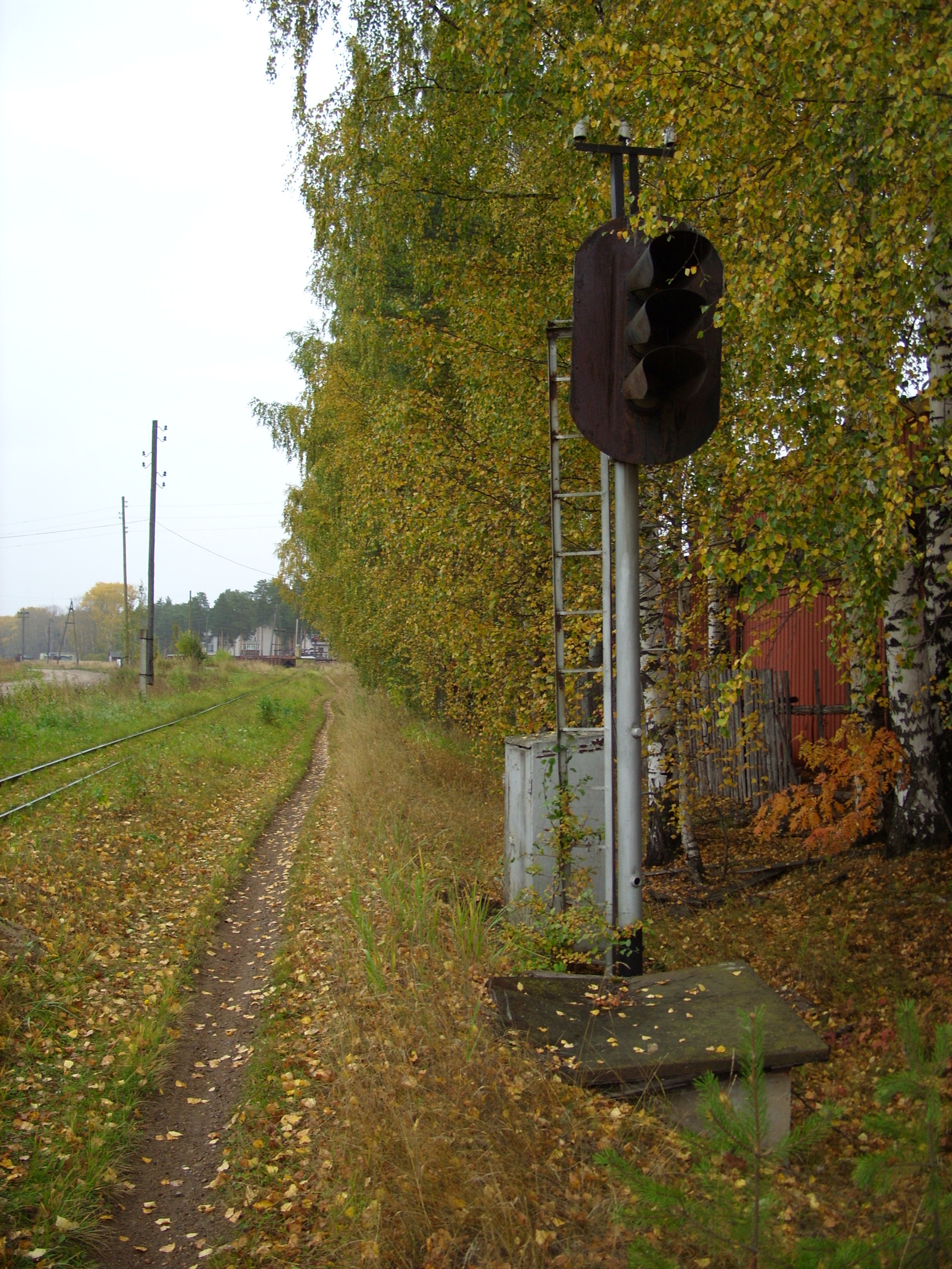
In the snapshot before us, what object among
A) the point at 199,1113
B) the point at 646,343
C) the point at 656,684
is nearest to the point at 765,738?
the point at 656,684

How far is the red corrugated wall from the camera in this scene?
14.2 m

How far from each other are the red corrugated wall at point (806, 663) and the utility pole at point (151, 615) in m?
20.3

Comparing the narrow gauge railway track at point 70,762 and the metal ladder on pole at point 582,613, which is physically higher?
the metal ladder on pole at point 582,613

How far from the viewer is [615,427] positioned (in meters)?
4.96

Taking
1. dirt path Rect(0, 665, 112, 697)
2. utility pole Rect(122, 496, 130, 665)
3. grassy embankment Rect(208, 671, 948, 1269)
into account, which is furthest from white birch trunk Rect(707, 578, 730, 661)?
utility pole Rect(122, 496, 130, 665)

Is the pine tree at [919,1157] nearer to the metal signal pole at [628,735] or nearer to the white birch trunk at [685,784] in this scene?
the metal signal pole at [628,735]

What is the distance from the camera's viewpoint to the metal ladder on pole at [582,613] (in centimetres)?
496

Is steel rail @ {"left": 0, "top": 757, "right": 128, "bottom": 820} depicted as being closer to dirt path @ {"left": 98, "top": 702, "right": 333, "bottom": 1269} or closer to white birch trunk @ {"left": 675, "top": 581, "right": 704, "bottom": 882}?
dirt path @ {"left": 98, "top": 702, "right": 333, "bottom": 1269}

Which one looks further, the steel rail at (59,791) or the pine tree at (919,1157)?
the steel rail at (59,791)

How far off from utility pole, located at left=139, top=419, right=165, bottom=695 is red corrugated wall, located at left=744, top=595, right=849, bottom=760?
2034 cm

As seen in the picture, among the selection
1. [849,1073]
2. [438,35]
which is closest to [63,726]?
[438,35]

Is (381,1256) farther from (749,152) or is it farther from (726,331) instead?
(726,331)

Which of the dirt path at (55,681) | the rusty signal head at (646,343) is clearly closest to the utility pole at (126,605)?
the dirt path at (55,681)

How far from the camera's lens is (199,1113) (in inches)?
205
